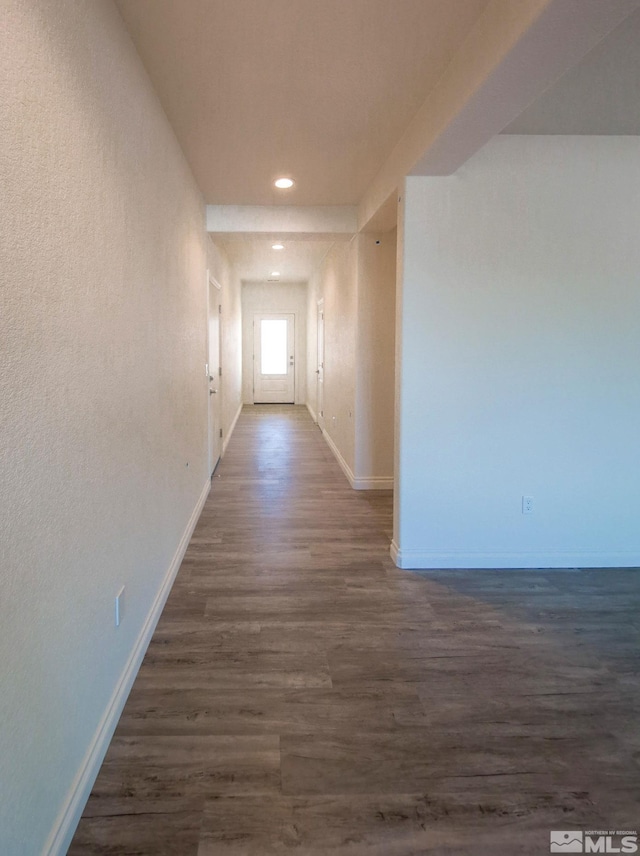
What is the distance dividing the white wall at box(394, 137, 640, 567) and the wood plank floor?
0.31 meters

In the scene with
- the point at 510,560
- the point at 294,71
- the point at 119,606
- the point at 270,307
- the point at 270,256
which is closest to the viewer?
the point at 119,606

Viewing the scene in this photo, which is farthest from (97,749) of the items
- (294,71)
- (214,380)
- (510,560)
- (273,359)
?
(273,359)

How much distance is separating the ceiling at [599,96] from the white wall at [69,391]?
6.24ft

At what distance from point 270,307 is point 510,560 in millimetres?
9578

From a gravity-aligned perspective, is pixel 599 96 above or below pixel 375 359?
above

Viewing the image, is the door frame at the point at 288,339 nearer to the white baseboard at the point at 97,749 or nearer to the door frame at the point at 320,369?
the door frame at the point at 320,369

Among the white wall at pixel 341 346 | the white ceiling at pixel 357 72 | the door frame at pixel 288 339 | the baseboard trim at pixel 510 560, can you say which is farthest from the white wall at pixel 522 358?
the door frame at pixel 288 339

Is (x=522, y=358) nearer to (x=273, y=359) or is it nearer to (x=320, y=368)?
(x=320, y=368)

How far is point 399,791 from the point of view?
5.42 ft

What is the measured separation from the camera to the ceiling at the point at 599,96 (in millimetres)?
2133

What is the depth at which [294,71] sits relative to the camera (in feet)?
7.83

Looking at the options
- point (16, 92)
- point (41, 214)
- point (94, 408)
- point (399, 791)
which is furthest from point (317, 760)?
point (16, 92)

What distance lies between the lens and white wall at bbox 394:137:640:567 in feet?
10.3

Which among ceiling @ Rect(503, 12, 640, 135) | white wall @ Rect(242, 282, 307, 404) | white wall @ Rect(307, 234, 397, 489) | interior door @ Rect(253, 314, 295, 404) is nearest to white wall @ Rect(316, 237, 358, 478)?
white wall @ Rect(307, 234, 397, 489)
